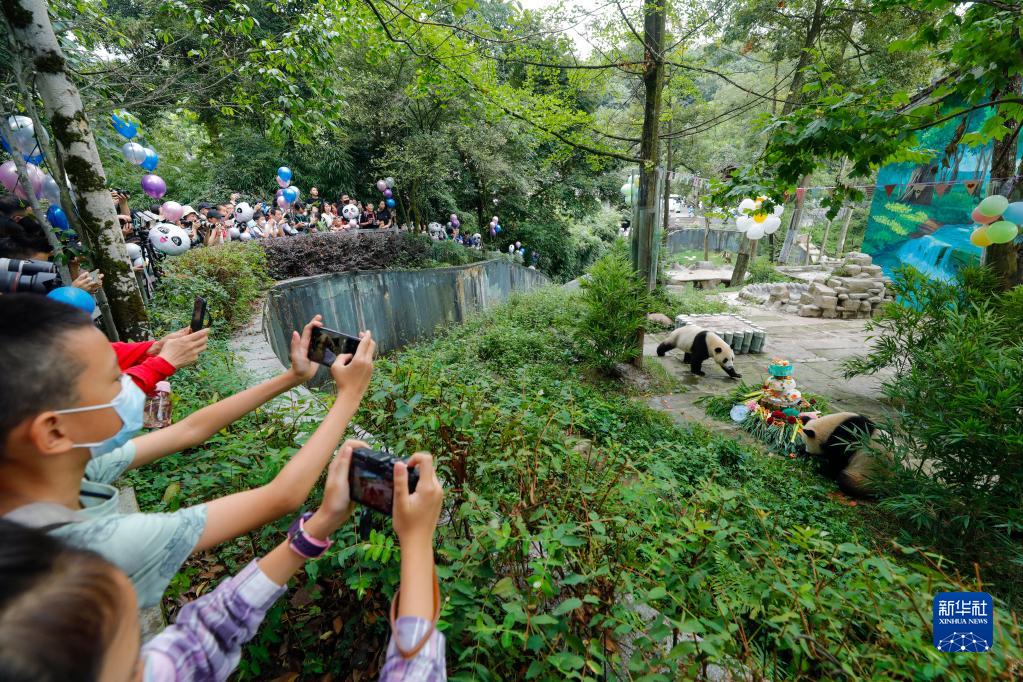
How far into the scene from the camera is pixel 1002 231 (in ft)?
16.5

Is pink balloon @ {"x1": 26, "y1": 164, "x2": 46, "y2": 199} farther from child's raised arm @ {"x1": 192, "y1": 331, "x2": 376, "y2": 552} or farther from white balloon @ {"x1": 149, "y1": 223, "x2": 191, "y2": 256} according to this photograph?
child's raised arm @ {"x1": 192, "y1": 331, "x2": 376, "y2": 552}

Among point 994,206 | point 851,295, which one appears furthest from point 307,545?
point 851,295

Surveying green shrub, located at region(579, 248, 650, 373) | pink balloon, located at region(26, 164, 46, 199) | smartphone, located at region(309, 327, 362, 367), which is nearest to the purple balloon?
pink balloon, located at region(26, 164, 46, 199)

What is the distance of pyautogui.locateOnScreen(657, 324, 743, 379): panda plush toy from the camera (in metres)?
7.87

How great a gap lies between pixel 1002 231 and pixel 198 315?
750cm

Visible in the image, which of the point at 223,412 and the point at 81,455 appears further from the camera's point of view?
the point at 223,412

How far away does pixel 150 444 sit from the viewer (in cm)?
157

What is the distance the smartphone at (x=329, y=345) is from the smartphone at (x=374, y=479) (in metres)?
0.52

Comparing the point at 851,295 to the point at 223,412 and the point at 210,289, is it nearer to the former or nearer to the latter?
the point at 210,289

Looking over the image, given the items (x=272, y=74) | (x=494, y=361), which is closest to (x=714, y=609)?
(x=272, y=74)

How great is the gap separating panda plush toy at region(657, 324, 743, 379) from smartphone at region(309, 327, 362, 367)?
24.4 feet

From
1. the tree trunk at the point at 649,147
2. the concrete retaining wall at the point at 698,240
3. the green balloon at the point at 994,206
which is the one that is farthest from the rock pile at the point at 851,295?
the concrete retaining wall at the point at 698,240

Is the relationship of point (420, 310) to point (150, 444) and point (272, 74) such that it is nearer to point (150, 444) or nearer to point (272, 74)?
point (272, 74)

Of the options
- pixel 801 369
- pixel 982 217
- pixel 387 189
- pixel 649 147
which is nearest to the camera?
pixel 982 217
